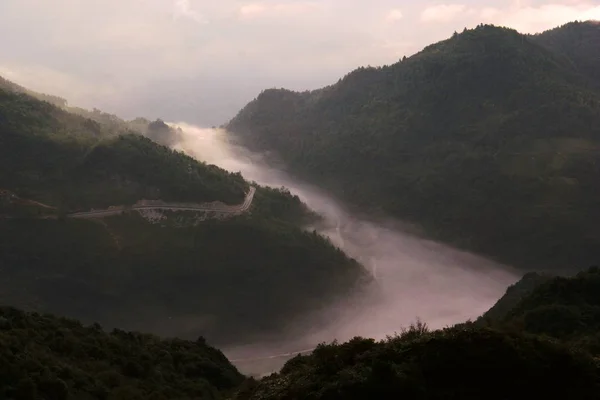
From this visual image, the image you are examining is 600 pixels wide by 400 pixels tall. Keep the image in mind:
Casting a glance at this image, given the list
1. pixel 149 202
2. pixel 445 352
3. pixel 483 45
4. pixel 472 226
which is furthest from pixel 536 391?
pixel 483 45

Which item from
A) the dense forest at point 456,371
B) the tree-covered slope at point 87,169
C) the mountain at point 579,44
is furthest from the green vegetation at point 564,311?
the mountain at point 579,44

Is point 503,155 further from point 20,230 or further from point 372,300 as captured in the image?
point 20,230

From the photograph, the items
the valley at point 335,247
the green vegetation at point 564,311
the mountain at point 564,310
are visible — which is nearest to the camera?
the valley at point 335,247

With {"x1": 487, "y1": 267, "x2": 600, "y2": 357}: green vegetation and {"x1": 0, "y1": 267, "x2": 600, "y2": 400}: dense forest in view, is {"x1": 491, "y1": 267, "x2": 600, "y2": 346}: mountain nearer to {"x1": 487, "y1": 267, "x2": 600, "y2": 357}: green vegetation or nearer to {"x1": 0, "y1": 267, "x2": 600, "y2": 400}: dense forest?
{"x1": 487, "y1": 267, "x2": 600, "y2": 357}: green vegetation

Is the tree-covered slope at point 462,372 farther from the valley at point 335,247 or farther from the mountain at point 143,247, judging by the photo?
the mountain at point 143,247

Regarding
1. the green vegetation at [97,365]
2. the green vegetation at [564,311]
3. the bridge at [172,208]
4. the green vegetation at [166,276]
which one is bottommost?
the green vegetation at [97,365]

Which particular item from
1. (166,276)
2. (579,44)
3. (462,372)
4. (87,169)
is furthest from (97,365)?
(579,44)

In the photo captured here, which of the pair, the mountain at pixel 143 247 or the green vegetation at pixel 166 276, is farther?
the mountain at pixel 143 247
